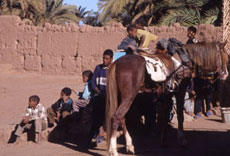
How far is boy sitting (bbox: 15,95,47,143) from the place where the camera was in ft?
27.6

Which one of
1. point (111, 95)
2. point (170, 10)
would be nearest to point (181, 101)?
point (111, 95)

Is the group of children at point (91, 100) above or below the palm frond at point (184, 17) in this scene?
below

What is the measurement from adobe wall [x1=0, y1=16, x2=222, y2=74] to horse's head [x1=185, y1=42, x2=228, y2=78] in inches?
265

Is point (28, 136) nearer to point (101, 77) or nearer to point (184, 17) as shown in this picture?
point (101, 77)

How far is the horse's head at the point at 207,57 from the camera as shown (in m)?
7.77

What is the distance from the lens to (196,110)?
11266 mm

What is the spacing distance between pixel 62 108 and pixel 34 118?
1.86 ft

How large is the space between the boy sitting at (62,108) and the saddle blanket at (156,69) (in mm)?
2028

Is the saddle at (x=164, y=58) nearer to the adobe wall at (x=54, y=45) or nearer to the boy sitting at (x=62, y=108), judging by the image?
the boy sitting at (x=62, y=108)

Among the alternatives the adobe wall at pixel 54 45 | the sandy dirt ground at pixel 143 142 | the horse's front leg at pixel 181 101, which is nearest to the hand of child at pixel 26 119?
the sandy dirt ground at pixel 143 142

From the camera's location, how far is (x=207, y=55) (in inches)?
306


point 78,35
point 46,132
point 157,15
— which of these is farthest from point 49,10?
point 46,132

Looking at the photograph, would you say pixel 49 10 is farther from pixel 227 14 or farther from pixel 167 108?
pixel 167 108

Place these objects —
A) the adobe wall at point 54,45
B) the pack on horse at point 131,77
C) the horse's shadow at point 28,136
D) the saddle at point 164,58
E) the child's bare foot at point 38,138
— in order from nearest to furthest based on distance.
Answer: the pack on horse at point 131,77 → the saddle at point 164,58 → the child's bare foot at point 38,138 → the horse's shadow at point 28,136 → the adobe wall at point 54,45
